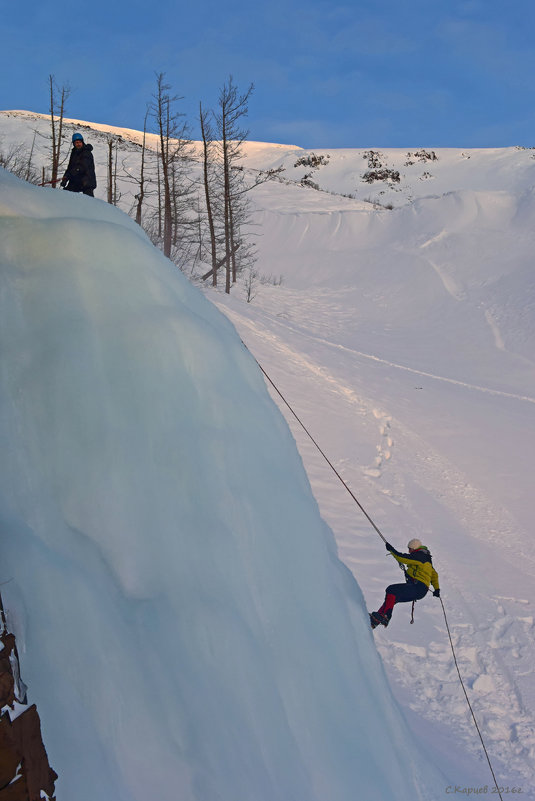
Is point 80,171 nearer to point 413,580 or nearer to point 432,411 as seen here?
point 413,580

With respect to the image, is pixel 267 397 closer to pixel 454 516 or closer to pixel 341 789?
pixel 341 789

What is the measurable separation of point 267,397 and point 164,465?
1.28 metres

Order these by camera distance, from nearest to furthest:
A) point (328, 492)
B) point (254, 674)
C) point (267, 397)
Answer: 1. point (254, 674)
2. point (267, 397)
3. point (328, 492)

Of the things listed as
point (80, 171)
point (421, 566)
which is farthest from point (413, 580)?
point (80, 171)

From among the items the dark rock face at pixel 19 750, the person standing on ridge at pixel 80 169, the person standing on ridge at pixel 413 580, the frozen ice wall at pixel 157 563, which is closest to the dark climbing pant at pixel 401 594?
the person standing on ridge at pixel 413 580

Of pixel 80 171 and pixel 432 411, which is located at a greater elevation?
pixel 80 171

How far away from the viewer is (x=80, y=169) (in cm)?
636

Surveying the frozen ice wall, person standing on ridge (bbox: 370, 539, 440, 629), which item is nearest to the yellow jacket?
person standing on ridge (bbox: 370, 539, 440, 629)

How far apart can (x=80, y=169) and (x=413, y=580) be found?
5.48 meters

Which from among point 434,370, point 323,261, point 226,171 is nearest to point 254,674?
point 434,370

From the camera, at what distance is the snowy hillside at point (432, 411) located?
5797 millimetres

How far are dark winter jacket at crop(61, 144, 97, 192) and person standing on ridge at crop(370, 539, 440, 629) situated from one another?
16.0 feet

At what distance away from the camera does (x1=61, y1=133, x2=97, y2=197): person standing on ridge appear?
6.29 meters

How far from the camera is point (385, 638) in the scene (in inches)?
247
